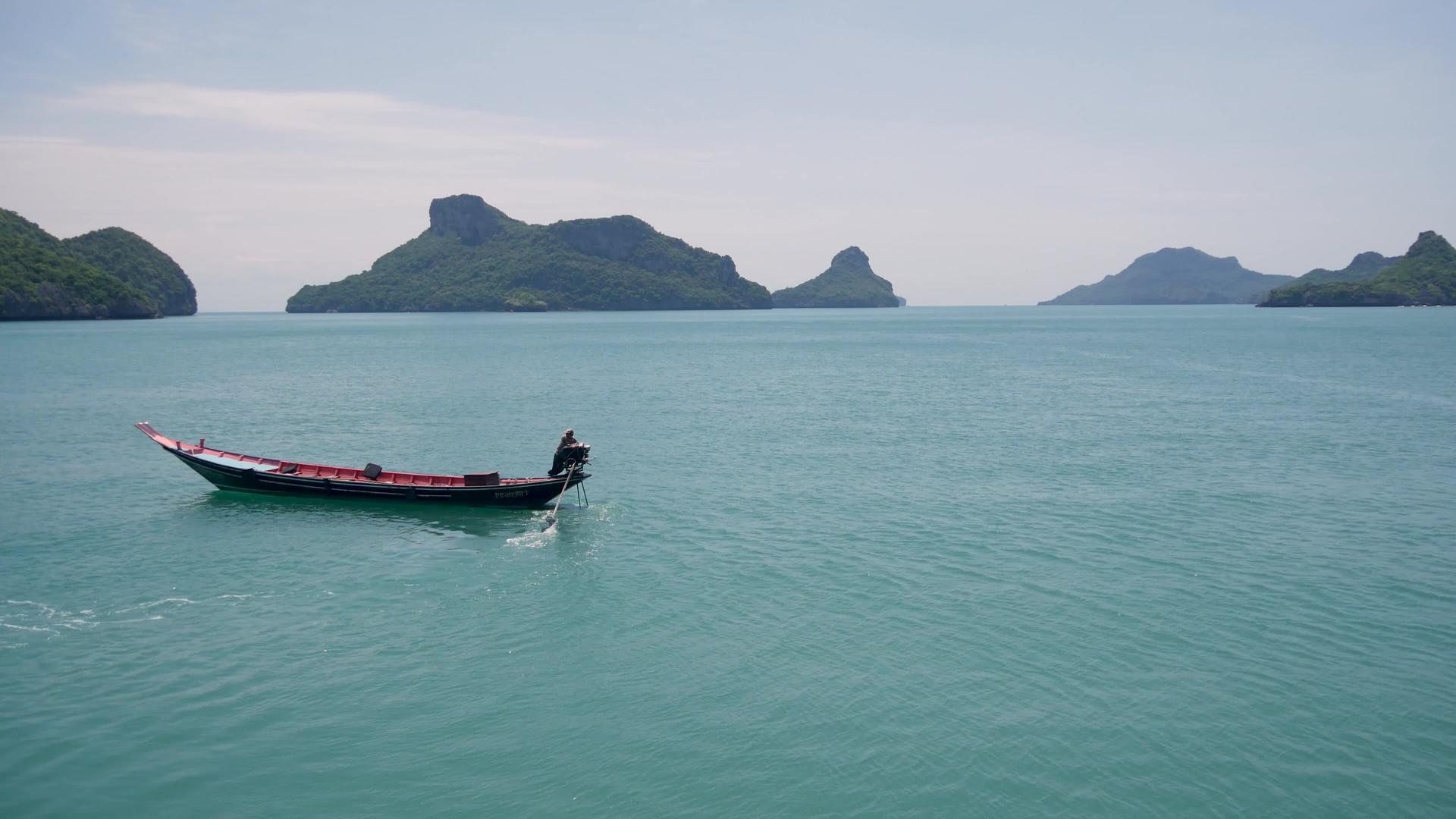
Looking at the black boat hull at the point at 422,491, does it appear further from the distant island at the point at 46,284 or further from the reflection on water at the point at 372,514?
the distant island at the point at 46,284

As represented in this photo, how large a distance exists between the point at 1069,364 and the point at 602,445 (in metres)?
67.6

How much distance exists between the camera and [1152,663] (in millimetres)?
19391

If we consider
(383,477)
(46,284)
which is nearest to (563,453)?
(383,477)

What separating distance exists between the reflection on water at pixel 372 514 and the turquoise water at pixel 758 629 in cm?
21

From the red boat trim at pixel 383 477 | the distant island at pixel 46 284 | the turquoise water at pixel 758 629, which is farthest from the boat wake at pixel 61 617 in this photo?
the distant island at pixel 46 284

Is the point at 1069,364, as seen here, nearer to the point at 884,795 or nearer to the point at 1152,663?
the point at 1152,663

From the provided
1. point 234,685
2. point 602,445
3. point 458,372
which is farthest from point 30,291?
point 234,685

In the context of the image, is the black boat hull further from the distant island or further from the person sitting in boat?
the distant island

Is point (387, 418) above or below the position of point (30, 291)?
below

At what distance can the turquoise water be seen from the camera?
600 inches

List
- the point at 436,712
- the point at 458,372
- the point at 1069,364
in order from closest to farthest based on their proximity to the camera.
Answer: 1. the point at 436,712
2. the point at 458,372
3. the point at 1069,364

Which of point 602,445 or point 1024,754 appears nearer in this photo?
point 1024,754

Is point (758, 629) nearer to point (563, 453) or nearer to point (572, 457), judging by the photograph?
point (572, 457)

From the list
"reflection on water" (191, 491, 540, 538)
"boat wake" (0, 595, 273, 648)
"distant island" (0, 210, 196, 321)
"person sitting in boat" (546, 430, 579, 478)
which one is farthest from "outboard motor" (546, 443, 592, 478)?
"distant island" (0, 210, 196, 321)
